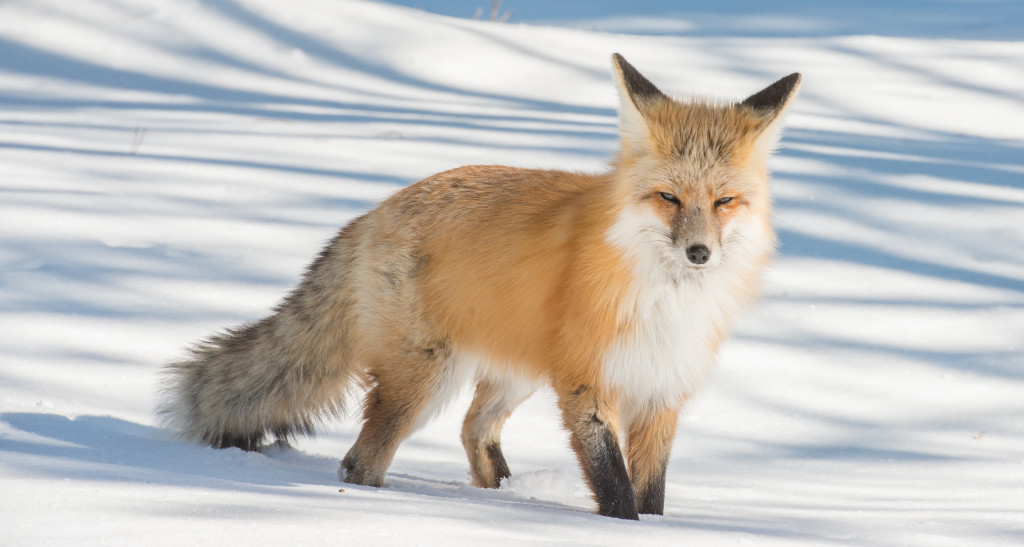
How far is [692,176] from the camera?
11.2 feet

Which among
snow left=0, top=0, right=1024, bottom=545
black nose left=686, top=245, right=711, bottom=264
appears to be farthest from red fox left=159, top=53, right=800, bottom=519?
snow left=0, top=0, right=1024, bottom=545

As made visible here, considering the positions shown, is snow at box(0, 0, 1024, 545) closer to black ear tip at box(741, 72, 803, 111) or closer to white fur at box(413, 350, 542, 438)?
white fur at box(413, 350, 542, 438)

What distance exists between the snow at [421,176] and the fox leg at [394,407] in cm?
13

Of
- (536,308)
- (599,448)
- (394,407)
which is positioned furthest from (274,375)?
(599,448)

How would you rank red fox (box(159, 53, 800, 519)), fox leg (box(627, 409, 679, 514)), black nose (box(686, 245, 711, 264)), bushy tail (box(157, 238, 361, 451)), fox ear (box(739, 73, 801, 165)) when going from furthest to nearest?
bushy tail (box(157, 238, 361, 451)), fox leg (box(627, 409, 679, 514)), fox ear (box(739, 73, 801, 165)), red fox (box(159, 53, 800, 519)), black nose (box(686, 245, 711, 264))

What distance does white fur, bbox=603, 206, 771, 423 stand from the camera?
3.44 meters

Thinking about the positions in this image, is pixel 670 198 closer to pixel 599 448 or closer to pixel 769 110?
pixel 769 110

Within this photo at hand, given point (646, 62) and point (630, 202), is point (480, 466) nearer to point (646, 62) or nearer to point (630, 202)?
point (630, 202)

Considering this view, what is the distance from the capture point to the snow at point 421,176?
3.05 m

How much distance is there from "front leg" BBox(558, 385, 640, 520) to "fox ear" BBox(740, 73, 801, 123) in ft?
3.66

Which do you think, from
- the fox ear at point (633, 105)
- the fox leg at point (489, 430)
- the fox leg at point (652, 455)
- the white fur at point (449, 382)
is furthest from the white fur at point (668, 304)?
the fox leg at point (489, 430)

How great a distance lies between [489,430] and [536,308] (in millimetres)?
855

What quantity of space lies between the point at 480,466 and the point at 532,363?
0.73 metres

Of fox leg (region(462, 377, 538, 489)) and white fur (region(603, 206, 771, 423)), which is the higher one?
white fur (region(603, 206, 771, 423))
